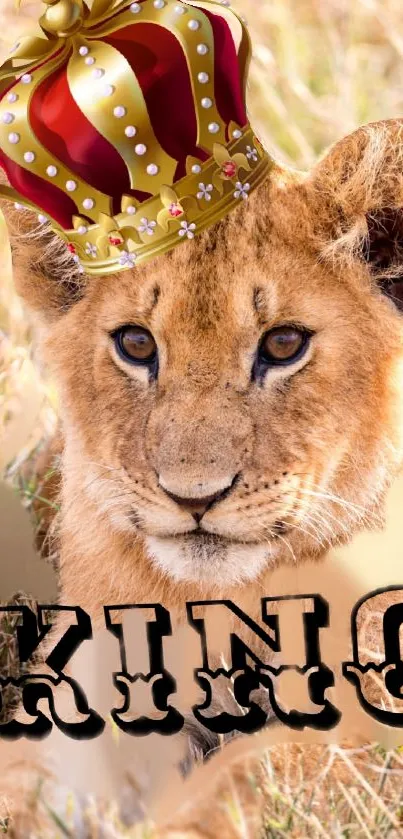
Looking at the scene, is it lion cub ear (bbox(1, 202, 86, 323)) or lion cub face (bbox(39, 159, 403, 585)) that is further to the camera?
lion cub ear (bbox(1, 202, 86, 323))

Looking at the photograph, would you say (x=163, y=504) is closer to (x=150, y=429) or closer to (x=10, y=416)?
(x=150, y=429)

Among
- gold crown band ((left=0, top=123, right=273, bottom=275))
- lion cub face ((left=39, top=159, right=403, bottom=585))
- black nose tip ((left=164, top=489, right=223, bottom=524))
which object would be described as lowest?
black nose tip ((left=164, top=489, right=223, bottom=524))

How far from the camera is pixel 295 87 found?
4.65ft

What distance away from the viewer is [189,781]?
4.12 ft

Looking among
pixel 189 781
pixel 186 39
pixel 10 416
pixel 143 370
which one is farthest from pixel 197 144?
pixel 189 781

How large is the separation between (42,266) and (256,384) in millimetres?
270

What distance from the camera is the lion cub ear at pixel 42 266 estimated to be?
1.26 meters

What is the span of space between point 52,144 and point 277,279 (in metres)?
0.25

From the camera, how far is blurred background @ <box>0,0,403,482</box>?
1.27m

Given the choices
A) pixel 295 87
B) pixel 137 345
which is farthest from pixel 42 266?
A: pixel 295 87

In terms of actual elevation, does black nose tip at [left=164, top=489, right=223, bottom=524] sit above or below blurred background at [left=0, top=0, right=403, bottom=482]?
below

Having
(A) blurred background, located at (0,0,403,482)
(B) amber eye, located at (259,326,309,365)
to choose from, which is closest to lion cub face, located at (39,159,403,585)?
(B) amber eye, located at (259,326,309,365)

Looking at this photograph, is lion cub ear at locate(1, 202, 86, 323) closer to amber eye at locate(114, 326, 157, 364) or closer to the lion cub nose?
amber eye at locate(114, 326, 157, 364)

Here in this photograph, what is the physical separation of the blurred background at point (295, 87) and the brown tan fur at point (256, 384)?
0.26 ft
